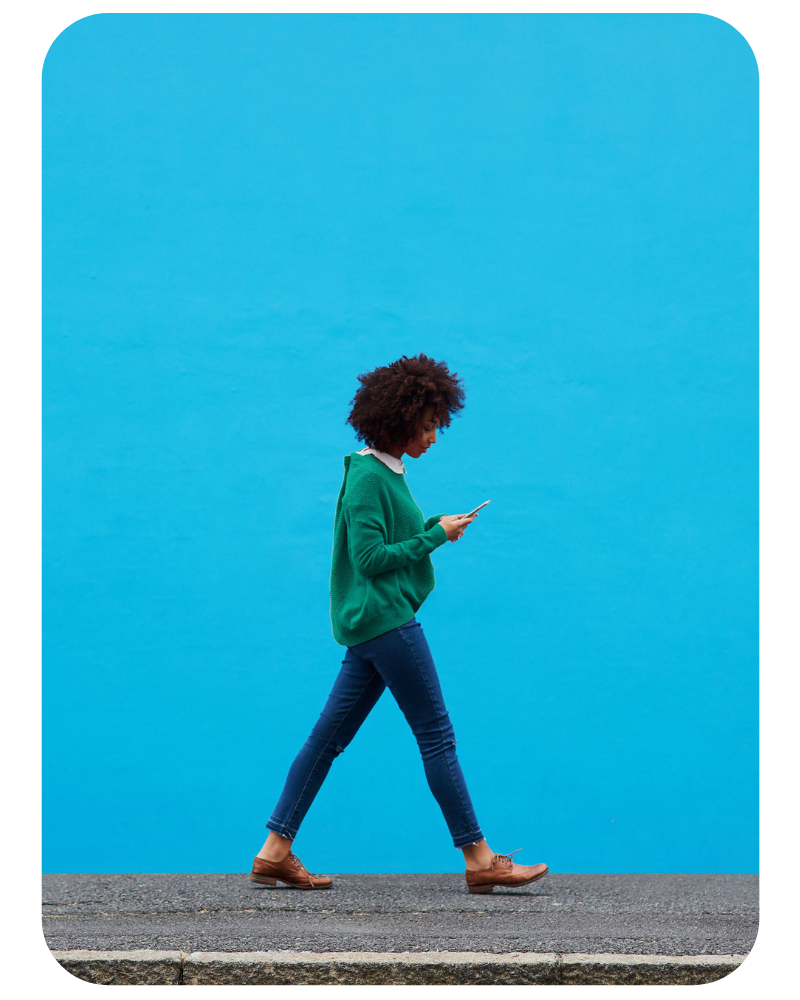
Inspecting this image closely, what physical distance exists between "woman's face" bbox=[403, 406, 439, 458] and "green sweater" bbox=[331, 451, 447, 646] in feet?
0.33

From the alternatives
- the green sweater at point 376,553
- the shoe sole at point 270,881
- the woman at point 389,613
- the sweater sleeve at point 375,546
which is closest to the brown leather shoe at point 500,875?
the woman at point 389,613

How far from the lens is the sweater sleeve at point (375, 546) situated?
3127 millimetres

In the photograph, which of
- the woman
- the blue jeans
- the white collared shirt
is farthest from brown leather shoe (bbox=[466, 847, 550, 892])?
the white collared shirt

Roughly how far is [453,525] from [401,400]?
0.45m

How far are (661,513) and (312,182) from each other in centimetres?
206

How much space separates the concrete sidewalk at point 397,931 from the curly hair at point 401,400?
1.49m

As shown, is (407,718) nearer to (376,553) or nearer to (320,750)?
(320,750)

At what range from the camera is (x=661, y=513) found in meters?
4.18

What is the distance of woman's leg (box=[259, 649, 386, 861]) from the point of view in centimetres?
326

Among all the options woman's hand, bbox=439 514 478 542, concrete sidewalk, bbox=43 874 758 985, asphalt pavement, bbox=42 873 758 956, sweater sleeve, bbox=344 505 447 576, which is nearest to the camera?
concrete sidewalk, bbox=43 874 758 985

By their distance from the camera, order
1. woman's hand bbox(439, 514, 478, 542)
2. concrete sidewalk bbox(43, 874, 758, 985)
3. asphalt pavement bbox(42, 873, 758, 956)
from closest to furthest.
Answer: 1. concrete sidewalk bbox(43, 874, 758, 985)
2. asphalt pavement bbox(42, 873, 758, 956)
3. woman's hand bbox(439, 514, 478, 542)

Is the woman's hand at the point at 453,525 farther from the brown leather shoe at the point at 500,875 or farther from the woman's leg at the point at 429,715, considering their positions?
the brown leather shoe at the point at 500,875

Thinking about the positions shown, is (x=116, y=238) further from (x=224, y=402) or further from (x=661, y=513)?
(x=661, y=513)

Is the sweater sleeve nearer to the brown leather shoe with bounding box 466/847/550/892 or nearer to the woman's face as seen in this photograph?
the woman's face
